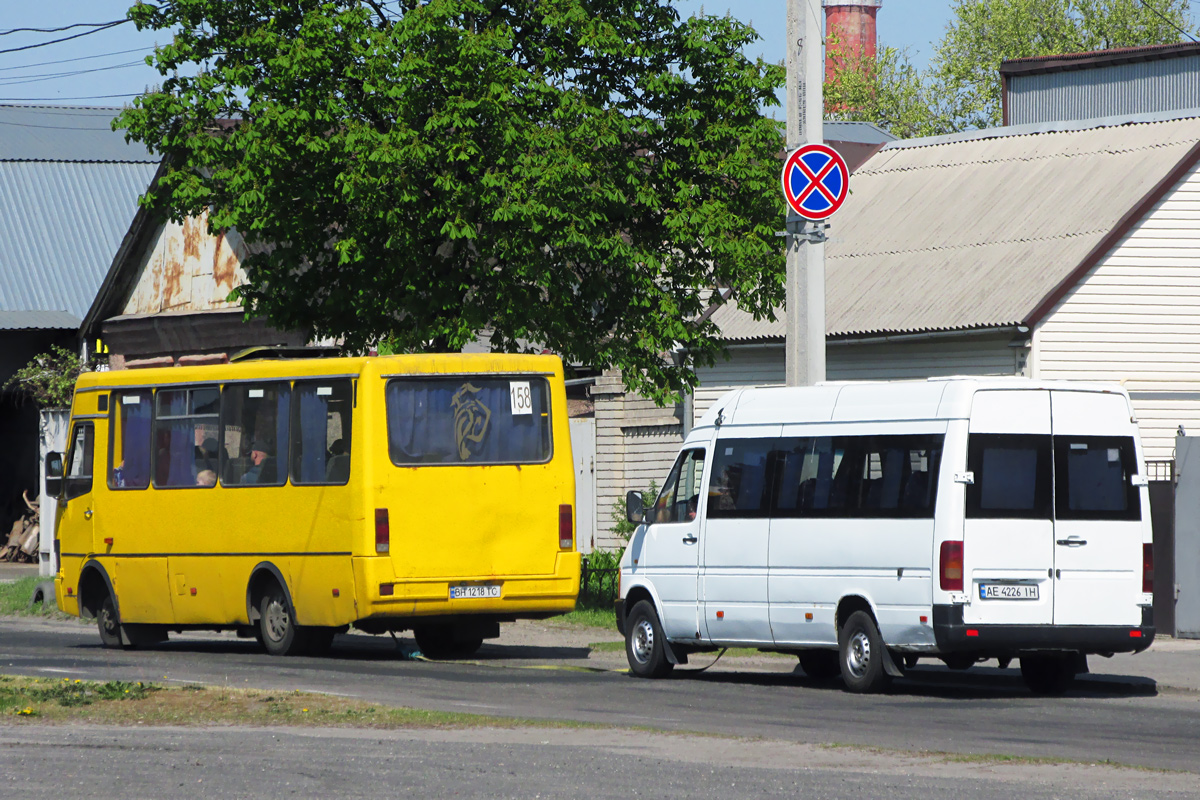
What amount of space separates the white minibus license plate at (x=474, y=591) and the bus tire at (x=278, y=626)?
1.69 m

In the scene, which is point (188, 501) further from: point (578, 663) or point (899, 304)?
point (899, 304)

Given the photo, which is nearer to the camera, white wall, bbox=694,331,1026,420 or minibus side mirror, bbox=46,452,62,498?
minibus side mirror, bbox=46,452,62,498

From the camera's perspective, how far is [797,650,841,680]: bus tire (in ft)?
54.9

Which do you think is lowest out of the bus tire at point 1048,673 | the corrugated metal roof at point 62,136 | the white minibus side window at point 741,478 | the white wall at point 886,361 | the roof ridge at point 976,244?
the bus tire at point 1048,673

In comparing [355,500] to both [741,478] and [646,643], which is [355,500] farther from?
[741,478]

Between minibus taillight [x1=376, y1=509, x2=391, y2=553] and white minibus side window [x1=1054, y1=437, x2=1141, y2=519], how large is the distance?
599 cm

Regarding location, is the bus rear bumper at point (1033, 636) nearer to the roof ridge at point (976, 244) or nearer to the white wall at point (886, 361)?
the white wall at point (886, 361)

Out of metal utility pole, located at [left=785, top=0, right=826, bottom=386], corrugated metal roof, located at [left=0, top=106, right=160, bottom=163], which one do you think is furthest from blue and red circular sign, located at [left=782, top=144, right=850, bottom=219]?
corrugated metal roof, located at [left=0, top=106, right=160, bottom=163]

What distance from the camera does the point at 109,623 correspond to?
20.5m

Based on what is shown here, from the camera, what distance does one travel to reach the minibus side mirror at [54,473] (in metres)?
21.1

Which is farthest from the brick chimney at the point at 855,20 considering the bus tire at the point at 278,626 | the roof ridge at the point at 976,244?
the bus tire at the point at 278,626

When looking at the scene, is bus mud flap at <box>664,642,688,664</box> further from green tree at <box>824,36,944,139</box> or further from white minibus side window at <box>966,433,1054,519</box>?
green tree at <box>824,36,944,139</box>

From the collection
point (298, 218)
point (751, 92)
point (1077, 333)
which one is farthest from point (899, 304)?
point (298, 218)

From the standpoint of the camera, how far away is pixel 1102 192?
89.8ft
